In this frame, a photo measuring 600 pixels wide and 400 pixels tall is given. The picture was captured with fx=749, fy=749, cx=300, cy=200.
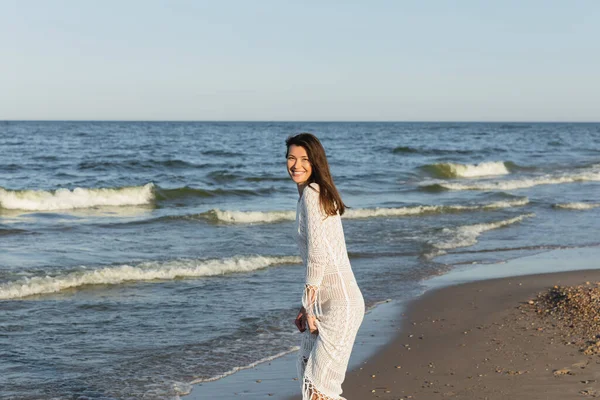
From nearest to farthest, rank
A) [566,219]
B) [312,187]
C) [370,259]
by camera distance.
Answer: [312,187] → [370,259] → [566,219]

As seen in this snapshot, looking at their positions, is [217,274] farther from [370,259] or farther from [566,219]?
[566,219]

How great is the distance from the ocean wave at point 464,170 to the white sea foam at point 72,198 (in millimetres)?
15793

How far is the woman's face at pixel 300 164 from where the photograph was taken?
3691 mm

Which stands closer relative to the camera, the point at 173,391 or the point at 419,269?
the point at 173,391

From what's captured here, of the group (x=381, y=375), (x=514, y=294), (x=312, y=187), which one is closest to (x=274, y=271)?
(x=514, y=294)

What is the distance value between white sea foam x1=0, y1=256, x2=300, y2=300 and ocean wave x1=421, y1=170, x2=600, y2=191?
14.8 m

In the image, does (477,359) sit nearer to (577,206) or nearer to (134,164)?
(577,206)

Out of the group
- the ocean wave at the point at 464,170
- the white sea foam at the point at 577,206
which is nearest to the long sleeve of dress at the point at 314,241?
the white sea foam at the point at 577,206

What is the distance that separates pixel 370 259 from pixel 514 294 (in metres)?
3.27

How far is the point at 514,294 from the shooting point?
29.7 feet

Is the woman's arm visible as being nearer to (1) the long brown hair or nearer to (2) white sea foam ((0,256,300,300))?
(1) the long brown hair

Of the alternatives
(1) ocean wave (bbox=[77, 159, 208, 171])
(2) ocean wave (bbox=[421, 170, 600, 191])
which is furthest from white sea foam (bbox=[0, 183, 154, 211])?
(2) ocean wave (bbox=[421, 170, 600, 191])

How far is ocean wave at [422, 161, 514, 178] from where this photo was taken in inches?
Answer: 1328

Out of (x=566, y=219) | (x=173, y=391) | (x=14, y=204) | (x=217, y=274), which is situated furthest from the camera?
(x=14, y=204)
